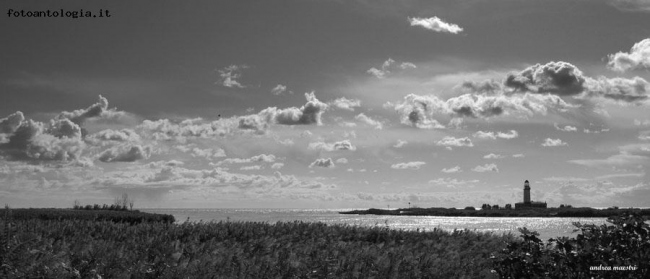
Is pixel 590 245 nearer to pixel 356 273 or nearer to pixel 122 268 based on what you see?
pixel 356 273

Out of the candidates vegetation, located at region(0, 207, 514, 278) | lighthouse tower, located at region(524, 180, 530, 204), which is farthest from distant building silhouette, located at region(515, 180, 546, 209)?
vegetation, located at region(0, 207, 514, 278)

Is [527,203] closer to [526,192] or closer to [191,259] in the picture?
[526,192]

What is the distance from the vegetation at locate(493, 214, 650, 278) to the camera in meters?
9.16

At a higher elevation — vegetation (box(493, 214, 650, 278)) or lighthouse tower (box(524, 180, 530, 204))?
lighthouse tower (box(524, 180, 530, 204))

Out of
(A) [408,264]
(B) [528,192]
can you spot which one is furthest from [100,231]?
(B) [528,192]

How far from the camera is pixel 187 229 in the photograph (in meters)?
17.4

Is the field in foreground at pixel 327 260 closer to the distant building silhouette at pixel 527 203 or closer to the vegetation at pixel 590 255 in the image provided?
the vegetation at pixel 590 255

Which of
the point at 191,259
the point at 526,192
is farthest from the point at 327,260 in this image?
the point at 526,192

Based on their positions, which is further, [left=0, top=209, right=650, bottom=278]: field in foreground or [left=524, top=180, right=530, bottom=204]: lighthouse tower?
[left=524, top=180, right=530, bottom=204]: lighthouse tower

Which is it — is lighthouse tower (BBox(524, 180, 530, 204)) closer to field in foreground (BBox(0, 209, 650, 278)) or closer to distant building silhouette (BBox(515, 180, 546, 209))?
distant building silhouette (BBox(515, 180, 546, 209))

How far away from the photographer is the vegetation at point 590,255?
30.1ft

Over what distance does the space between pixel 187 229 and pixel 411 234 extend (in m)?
7.69

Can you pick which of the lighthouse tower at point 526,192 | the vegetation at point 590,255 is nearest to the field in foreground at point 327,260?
the vegetation at point 590,255

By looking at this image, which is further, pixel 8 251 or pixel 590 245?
pixel 590 245
